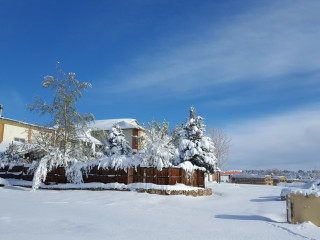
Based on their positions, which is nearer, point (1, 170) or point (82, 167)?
point (82, 167)

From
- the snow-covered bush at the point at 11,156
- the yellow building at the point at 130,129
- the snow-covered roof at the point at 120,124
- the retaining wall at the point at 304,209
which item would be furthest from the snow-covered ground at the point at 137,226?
the snow-covered roof at the point at 120,124

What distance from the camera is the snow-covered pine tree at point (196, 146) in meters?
25.9

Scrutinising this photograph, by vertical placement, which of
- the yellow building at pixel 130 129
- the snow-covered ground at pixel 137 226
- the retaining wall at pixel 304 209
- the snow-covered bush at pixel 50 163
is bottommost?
the snow-covered ground at pixel 137 226

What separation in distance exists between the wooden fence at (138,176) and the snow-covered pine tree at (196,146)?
319 centimetres

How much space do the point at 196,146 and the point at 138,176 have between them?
7.95 m

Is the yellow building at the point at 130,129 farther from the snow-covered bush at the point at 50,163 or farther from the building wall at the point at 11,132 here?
the snow-covered bush at the point at 50,163

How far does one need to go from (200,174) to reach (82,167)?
9.10 metres

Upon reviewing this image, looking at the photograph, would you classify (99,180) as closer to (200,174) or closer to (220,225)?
(200,174)

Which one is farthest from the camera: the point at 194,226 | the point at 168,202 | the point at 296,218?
the point at 168,202

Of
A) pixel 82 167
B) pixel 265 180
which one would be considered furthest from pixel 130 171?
pixel 265 180

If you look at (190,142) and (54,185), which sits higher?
(190,142)

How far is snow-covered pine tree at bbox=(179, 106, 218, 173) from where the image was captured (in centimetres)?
2594

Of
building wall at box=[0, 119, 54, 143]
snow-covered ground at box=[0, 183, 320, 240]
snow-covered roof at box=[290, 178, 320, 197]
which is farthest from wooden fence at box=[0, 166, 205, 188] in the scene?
building wall at box=[0, 119, 54, 143]

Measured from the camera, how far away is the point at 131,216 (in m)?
10.7
